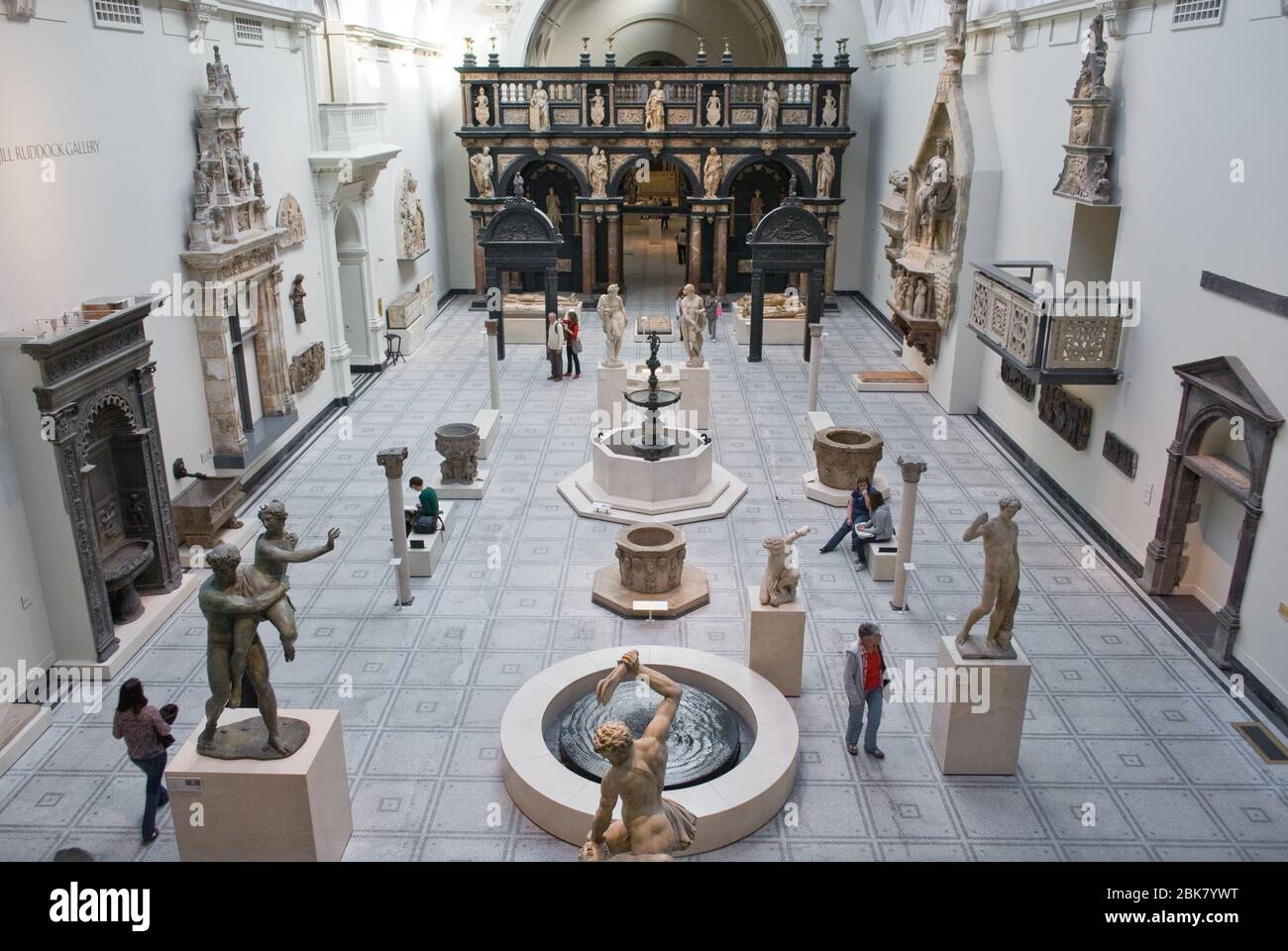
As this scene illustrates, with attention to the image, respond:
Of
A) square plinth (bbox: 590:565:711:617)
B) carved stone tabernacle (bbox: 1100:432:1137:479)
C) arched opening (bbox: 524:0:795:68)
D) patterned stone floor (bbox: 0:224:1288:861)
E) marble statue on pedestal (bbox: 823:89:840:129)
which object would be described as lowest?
patterned stone floor (bbox: 0:224:1288:861)

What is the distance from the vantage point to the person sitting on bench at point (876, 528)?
11.3 metres

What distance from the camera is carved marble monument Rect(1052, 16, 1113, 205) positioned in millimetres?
11641

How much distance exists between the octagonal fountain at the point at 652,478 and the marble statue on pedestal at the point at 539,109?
476 inches

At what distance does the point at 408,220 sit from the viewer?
21281mm

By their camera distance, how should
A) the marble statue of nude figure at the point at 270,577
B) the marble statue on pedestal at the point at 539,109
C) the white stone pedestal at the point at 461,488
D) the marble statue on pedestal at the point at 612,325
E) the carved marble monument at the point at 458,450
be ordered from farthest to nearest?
the marble statue on pedestal at the point at 539,109 → the marble statue on pedestal at the point at 612,325 → the white stone pedestal at the point at 461,488 → the carved marble monument at the point at 458,450 → the marble statue of nude figure at the point at 270,577

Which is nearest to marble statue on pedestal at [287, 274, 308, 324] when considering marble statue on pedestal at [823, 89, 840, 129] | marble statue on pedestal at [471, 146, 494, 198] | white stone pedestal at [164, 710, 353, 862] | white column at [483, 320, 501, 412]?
white column at [483, 320, 501, 412]

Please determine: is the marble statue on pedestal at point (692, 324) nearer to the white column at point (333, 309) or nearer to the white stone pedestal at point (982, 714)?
the white column at point (333, 309)

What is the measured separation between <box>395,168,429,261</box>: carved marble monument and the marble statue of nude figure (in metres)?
15.1

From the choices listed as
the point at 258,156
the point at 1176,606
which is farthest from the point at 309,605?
the point at 1176,606

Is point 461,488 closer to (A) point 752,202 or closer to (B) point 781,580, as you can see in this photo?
(B) point 781,580

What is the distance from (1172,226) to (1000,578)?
5.19 meters

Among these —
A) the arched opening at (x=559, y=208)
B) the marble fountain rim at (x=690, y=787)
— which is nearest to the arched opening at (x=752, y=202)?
the arched opening at (x=559, y=208)

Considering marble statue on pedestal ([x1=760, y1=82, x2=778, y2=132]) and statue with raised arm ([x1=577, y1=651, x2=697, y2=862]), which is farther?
marble statue on pedestal ([x1=760, y1=82, x2=778, y2=132])

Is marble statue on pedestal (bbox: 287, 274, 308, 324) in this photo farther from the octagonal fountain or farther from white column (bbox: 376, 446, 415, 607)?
white column (bbox: 376, 446, 415, 607)
